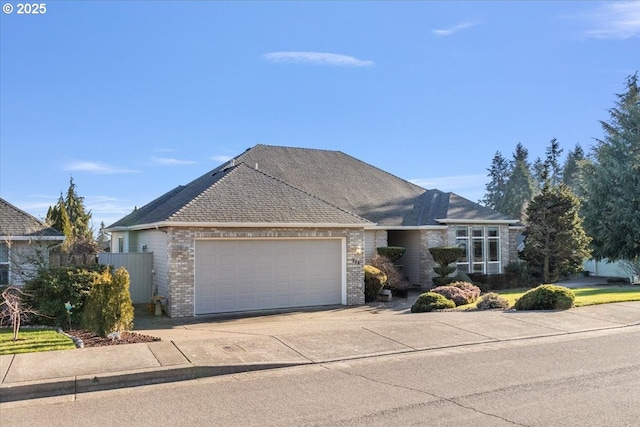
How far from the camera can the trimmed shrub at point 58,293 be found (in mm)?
12383

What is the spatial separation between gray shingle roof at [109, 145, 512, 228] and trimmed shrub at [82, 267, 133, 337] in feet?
14.8

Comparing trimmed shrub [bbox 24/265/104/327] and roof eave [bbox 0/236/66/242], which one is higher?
roof eave [bbox 0/236/66/242]

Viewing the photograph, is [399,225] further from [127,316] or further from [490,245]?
[127,316]

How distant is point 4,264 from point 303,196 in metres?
9.78

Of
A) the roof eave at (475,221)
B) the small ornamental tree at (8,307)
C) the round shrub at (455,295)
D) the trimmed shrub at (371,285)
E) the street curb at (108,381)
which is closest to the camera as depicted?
the street curb at (108,381)

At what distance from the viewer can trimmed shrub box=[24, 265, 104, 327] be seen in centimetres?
1238

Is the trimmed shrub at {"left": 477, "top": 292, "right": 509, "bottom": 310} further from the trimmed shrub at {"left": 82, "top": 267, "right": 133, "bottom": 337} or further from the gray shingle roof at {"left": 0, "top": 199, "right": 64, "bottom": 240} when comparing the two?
the gray shingle roof at {"left": 0, "top": 199, "right": 64, "bottom": 240}

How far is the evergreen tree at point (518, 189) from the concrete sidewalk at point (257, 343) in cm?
5240

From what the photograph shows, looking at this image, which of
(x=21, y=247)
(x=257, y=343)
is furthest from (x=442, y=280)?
(x=21, y=247)

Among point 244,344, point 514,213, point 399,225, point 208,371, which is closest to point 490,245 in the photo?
point 399,225

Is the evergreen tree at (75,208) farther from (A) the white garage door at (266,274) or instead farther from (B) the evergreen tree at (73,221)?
(A) the white garage door at (266,274)

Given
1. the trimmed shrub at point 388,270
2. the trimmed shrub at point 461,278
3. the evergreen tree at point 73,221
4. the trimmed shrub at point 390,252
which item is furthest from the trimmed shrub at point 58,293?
the trimmed shrub at point 461,278

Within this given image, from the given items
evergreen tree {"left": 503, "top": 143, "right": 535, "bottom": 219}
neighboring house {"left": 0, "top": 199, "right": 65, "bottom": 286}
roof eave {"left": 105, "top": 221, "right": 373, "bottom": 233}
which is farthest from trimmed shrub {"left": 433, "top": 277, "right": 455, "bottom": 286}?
evergreen tree {"left": 503, "top": 143, "right": 535, "bottom": 219}

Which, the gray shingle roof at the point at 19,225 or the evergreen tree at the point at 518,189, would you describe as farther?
the evergreen tree at the point at 518,189
